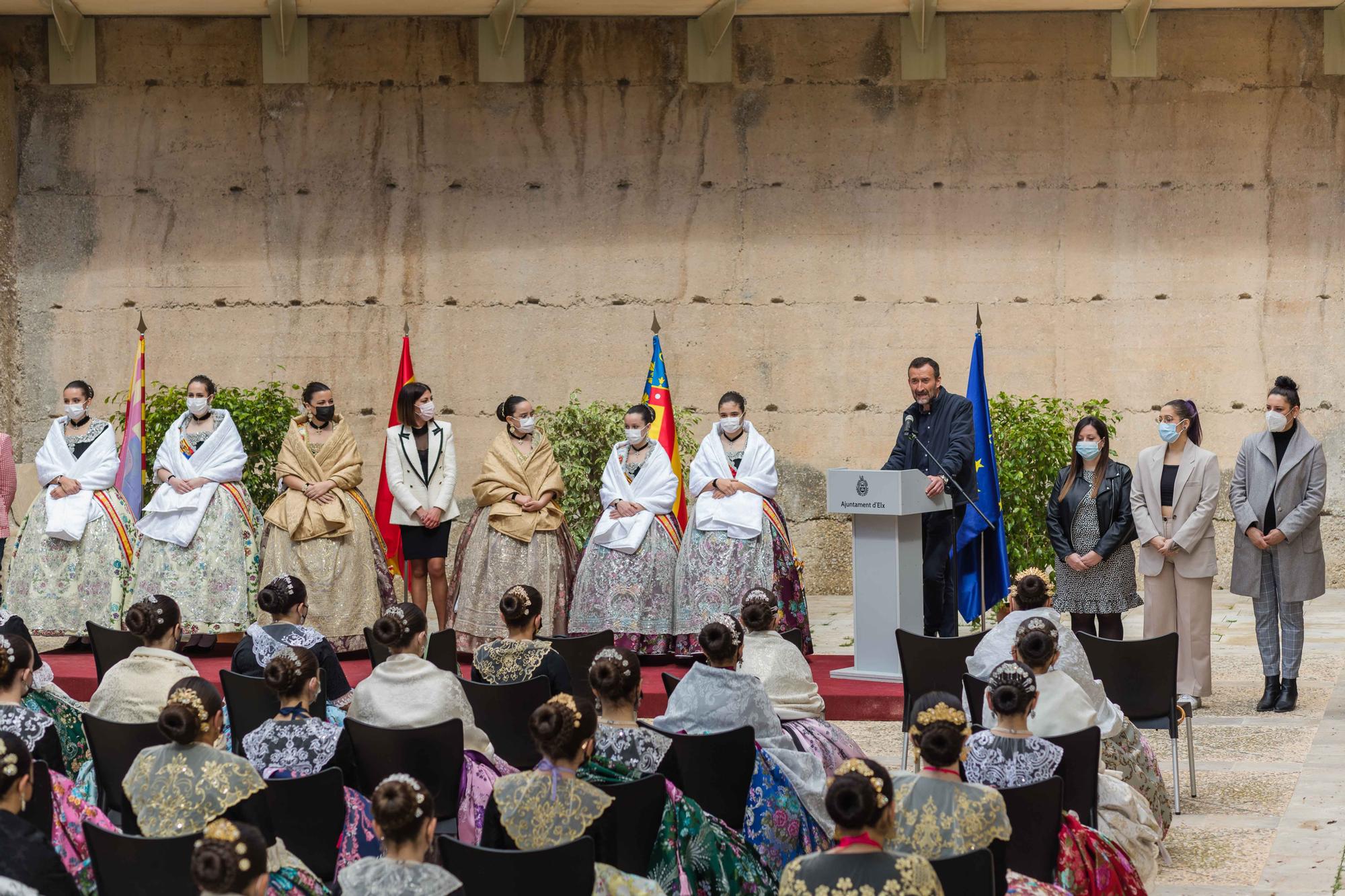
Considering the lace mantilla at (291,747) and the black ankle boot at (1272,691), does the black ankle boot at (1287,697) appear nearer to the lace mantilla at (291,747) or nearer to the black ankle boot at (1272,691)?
the black ankle boot at (1272,691)

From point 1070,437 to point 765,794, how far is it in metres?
6.42

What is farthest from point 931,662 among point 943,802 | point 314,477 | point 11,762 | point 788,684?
point 314,477

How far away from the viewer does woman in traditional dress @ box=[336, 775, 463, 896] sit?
118 inches

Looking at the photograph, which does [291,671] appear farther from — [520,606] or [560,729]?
[520,606]

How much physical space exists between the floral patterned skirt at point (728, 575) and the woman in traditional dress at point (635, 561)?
9 centimetres

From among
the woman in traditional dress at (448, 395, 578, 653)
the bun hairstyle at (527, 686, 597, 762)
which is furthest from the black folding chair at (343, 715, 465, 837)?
the woman in traditional dress at (448, 395, 578, 653)

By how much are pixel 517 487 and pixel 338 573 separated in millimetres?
1023

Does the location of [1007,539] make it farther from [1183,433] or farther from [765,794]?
[765,794]

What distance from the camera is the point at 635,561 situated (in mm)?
8055

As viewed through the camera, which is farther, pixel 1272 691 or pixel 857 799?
pixel 1272 691

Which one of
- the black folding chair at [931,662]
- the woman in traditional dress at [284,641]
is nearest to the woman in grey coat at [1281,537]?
the black folding chair at [931,662]

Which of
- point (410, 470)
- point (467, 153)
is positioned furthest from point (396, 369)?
point (410, 470)

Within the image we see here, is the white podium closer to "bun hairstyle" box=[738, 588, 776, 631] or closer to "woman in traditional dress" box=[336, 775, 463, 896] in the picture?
"bun hairstyle" box=[738, 588, 776, 631]

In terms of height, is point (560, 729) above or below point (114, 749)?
above
